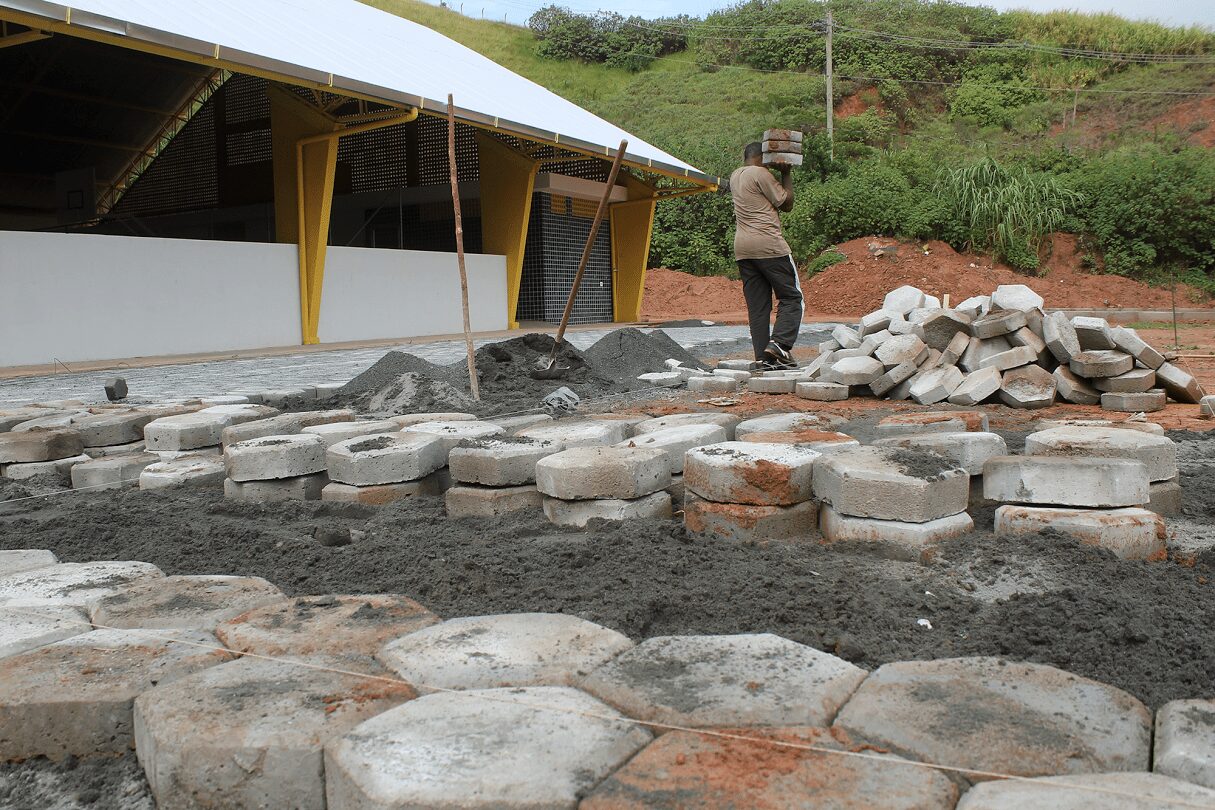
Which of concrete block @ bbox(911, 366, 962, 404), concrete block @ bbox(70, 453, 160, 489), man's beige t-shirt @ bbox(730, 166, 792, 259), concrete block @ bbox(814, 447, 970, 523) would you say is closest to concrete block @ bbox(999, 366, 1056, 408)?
concrete block @ bbox(911, 366, 962, 404)

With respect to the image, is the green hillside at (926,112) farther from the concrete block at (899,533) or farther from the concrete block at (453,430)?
the concrete block at (899,533)

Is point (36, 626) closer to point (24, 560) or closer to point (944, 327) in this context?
point (24, 560)

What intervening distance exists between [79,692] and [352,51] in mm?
12585

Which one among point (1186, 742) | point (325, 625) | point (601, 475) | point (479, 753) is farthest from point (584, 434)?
point (1186, 742)

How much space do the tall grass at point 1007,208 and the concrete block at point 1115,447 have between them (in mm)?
18735

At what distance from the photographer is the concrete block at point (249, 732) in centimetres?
148

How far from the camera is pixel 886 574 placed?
97.0 inches

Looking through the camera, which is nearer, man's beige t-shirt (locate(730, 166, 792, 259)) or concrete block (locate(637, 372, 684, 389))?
concrete block (locate(637, 372, 684, 389))

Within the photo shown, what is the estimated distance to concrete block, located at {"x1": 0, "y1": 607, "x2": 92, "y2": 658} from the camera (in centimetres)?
198

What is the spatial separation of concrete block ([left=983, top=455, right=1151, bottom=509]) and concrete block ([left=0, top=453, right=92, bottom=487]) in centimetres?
394

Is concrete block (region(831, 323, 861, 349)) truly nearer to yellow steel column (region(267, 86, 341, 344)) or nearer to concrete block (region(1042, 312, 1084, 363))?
concrete block (region(1042, 312, 1084, 363))

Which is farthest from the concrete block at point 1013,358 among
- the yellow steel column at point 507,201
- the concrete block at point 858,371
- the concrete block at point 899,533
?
the yellow steel column at point 507,201

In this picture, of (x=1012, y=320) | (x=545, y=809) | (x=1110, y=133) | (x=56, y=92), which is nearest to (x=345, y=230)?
(x=56, y=92)

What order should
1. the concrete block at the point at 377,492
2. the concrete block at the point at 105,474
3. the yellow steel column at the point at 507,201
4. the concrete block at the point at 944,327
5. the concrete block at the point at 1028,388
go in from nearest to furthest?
the concrete block at the point at 377,492 < the concrete block at the point at 105,474 < the concrete block at the point at 1028,388 < the concrete block at the point at 944,327 < the yellow steel column at the point at 507,201
